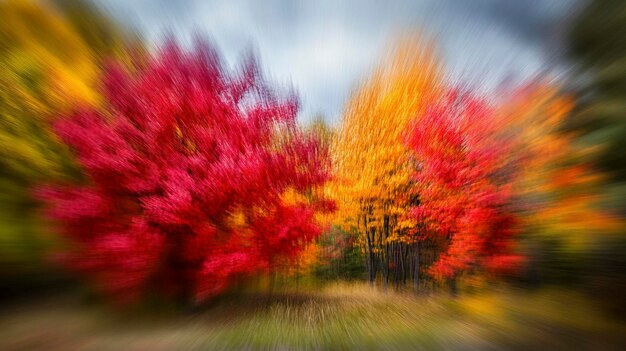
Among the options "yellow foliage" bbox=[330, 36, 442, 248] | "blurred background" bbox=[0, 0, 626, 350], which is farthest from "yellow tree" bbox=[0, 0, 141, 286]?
"yellow foliage" bbox=[330, 36, 442, 248]

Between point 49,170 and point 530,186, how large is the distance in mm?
11134

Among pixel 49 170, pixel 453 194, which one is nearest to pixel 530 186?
pixel 453 194

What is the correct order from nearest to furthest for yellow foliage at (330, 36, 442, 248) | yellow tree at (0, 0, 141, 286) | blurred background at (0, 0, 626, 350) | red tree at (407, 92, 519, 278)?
blurred background at (0, 0, 626, 350), yellow tree at (0, 0, 141, 286), red tree at (407, 92, 519, 278), yellow foliage at (330, 36, 442, 248)

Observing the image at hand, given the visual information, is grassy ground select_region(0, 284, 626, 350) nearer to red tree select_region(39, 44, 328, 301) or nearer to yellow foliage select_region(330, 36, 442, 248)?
red tree select_region(39, 44, 328, 301)

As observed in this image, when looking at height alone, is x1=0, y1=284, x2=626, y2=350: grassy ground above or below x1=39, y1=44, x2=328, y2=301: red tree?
below

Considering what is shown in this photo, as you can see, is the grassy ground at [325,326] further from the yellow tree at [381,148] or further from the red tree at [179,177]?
the yellow tree at [381,148]

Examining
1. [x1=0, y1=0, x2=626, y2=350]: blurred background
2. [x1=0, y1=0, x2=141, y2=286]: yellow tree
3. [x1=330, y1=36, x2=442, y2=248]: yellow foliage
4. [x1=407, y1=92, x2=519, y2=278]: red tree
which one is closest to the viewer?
[x1=0, y1=0, x2=626, y2=350]: blurred background

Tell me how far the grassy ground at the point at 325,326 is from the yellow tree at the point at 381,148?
532 cm

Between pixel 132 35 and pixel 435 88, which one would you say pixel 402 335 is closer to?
pixel 435 88

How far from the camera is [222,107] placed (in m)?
7.59

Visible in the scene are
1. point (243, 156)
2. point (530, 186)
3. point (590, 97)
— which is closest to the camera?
point (590, 97)

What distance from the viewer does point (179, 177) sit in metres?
6.91

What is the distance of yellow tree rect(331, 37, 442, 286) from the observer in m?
12.5

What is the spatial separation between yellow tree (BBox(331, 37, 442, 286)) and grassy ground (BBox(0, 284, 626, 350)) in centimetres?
532
